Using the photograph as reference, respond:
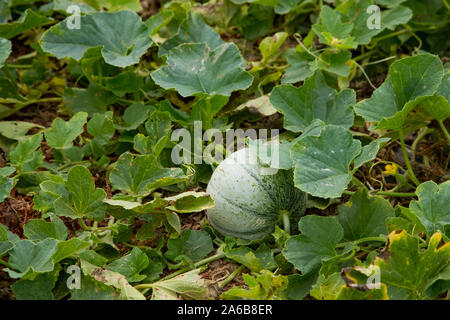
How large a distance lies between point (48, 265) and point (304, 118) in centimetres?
98

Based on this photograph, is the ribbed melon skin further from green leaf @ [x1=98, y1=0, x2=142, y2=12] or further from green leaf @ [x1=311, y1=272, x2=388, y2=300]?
green leaf @ [x1=98, y1=0, x2=142, y2=12]

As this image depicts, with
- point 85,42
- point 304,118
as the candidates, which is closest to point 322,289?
point 304,118

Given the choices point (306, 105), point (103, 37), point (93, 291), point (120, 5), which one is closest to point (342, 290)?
point (93, 291)

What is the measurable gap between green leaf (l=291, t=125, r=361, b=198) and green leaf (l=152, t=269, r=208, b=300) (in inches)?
16.0

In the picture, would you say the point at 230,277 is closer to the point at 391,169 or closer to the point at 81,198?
the point at 81,198

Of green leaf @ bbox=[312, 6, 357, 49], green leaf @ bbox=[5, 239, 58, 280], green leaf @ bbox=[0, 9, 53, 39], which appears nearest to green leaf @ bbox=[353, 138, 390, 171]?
green leaf @ bbox=[312, 6, 357, 49]

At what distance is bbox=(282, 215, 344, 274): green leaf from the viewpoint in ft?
5.83

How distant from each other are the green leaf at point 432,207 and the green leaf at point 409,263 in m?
0.08

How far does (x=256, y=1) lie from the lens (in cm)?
264

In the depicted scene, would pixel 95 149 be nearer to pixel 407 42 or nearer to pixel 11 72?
pixel 11 72

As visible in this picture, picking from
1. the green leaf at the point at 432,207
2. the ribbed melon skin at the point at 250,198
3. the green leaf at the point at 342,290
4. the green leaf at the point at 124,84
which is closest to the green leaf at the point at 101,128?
the green leaf at the point at 124,84

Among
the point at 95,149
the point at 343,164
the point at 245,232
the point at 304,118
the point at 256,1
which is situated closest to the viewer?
the point at 343,164

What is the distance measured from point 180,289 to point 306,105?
2.55 ft

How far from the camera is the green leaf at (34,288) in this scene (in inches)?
68.2
